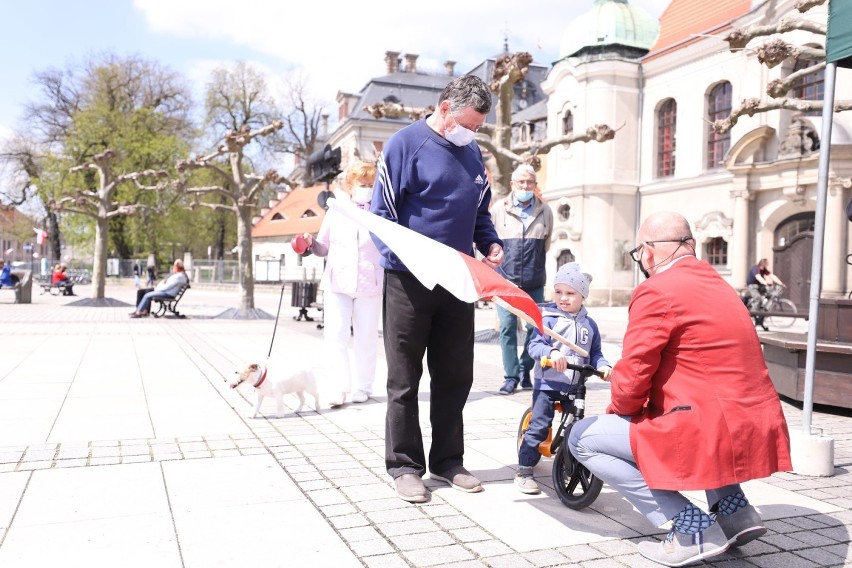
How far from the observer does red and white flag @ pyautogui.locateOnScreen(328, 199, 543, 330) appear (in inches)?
150

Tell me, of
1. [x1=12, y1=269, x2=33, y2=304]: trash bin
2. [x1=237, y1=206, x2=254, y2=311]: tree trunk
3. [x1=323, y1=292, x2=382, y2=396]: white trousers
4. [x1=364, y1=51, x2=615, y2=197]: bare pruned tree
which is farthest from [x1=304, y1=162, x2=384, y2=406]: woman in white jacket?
[x1=12, y1=269, x2=33, y2=304]: trash bin

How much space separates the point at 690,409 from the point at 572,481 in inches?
45.5

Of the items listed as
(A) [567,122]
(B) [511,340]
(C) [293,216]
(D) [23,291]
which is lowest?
(D) [23,291]

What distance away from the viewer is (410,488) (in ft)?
13.4

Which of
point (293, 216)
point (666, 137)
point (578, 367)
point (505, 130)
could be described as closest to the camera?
point (578, 367)

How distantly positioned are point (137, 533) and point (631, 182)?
3355cm

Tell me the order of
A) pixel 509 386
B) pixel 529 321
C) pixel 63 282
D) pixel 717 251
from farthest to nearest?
pixel 63 282 < pixel 717 251 < pixel 509 386 < pixel 529 321

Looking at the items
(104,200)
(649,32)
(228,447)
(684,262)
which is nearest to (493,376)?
(228,447)

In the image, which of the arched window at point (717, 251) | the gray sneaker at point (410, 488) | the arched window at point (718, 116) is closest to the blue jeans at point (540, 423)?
the gray sneaker at point (410, 488)

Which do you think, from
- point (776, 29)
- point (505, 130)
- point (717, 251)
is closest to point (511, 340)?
point (776, 29)

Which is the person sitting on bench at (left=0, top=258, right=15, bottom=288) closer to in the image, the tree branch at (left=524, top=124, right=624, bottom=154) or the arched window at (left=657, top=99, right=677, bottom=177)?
the tree branch at (left=524, top=124, right=624, bottom=154)

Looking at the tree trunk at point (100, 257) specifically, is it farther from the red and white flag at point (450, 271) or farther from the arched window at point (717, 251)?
the arched window at point (717, 251)

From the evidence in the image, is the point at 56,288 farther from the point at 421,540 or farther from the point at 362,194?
the point at 421,540

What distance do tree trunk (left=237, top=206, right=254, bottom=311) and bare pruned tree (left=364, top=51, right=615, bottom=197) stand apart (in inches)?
227
